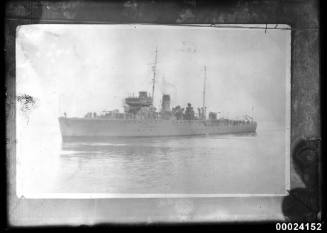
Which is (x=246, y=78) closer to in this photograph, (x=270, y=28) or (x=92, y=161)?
(x=270, y=28)

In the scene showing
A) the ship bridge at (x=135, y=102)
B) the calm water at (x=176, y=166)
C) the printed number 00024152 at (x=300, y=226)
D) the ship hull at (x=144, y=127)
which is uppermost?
the ship bridge at (x=135, y=102)

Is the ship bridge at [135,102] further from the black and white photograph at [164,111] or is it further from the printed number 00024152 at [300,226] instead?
the printed number 00024152 at [300,226]

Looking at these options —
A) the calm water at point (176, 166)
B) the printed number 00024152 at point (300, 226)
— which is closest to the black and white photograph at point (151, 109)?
the calm water at point (176, 166)

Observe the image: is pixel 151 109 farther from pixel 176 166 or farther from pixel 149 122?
pixel 176 166

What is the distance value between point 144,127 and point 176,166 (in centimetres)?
49

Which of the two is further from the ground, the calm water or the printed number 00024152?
the calm water

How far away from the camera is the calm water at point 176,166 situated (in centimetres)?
321

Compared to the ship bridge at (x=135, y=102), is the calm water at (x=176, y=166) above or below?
below

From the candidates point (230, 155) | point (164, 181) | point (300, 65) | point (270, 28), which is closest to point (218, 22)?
point (270, 28)

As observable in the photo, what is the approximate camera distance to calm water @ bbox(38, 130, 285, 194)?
321 centimetres

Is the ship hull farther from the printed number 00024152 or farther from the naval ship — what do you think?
the printed number 00024152

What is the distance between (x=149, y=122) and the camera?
3.32 meters

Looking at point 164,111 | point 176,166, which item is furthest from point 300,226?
point 164,111

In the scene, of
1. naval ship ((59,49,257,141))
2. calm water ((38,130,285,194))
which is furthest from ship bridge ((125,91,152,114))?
calm water ((38,130,285,194))
